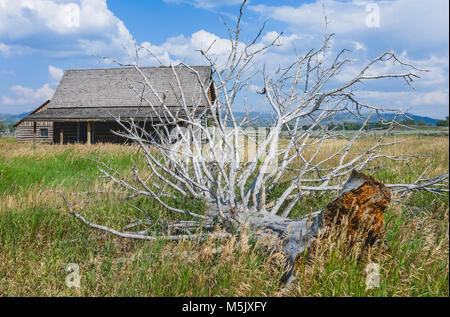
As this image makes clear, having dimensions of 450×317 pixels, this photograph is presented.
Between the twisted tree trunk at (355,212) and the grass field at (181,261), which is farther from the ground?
the twisted tree trunk at (355,212)

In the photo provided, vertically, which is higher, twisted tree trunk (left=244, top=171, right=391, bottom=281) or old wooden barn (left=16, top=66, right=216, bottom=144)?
old wooden barn (left=16, top=66, right=216, bottom=144)

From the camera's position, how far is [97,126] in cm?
2434

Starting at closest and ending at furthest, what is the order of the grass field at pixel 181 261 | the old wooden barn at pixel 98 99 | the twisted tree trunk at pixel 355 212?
the grass field at pixel 181 261
the twisted tree trunk at pixel 355 212
the old wooden barn at pixel 98 99

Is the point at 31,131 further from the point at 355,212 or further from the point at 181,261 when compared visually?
the point at 355,212

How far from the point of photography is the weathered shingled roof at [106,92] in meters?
22.5

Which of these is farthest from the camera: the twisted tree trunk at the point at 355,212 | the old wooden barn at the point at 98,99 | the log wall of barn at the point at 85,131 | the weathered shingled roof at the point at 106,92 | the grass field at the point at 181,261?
the log wall of barn at the point at 85,131

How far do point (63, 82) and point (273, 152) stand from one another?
26.3 metres

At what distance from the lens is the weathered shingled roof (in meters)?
22.5

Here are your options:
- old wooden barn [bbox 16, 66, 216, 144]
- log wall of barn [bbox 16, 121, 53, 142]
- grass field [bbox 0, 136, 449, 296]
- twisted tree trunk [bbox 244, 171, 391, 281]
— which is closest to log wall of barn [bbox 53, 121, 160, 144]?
old wooden barn [bbox 16, 66, 216, 144]

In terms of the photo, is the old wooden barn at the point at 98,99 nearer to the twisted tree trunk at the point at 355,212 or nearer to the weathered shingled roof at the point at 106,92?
the weathered shingled roof at the point at 106,92

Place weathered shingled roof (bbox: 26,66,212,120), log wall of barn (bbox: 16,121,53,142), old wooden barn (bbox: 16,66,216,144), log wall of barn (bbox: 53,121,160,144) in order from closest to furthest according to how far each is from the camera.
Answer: weathered shingled roof (bbox: 26,66,212,120), old wooden barn (bbox: 16,66,216,144), log wall of barn (bbox: 53,121,160,144), log wall of barn (bbox: 16,121,53,142)

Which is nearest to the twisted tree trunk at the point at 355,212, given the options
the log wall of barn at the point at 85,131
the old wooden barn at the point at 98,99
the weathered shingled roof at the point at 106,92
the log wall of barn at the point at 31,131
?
the weathered shingled roof at the point at 106,92

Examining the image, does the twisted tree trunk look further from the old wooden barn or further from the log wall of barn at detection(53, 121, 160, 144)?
the log wall of barn at detection(53, 121, 160, 144)

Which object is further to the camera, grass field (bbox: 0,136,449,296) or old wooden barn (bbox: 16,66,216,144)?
old wooden barn (bbox: 16,66,216,144)
